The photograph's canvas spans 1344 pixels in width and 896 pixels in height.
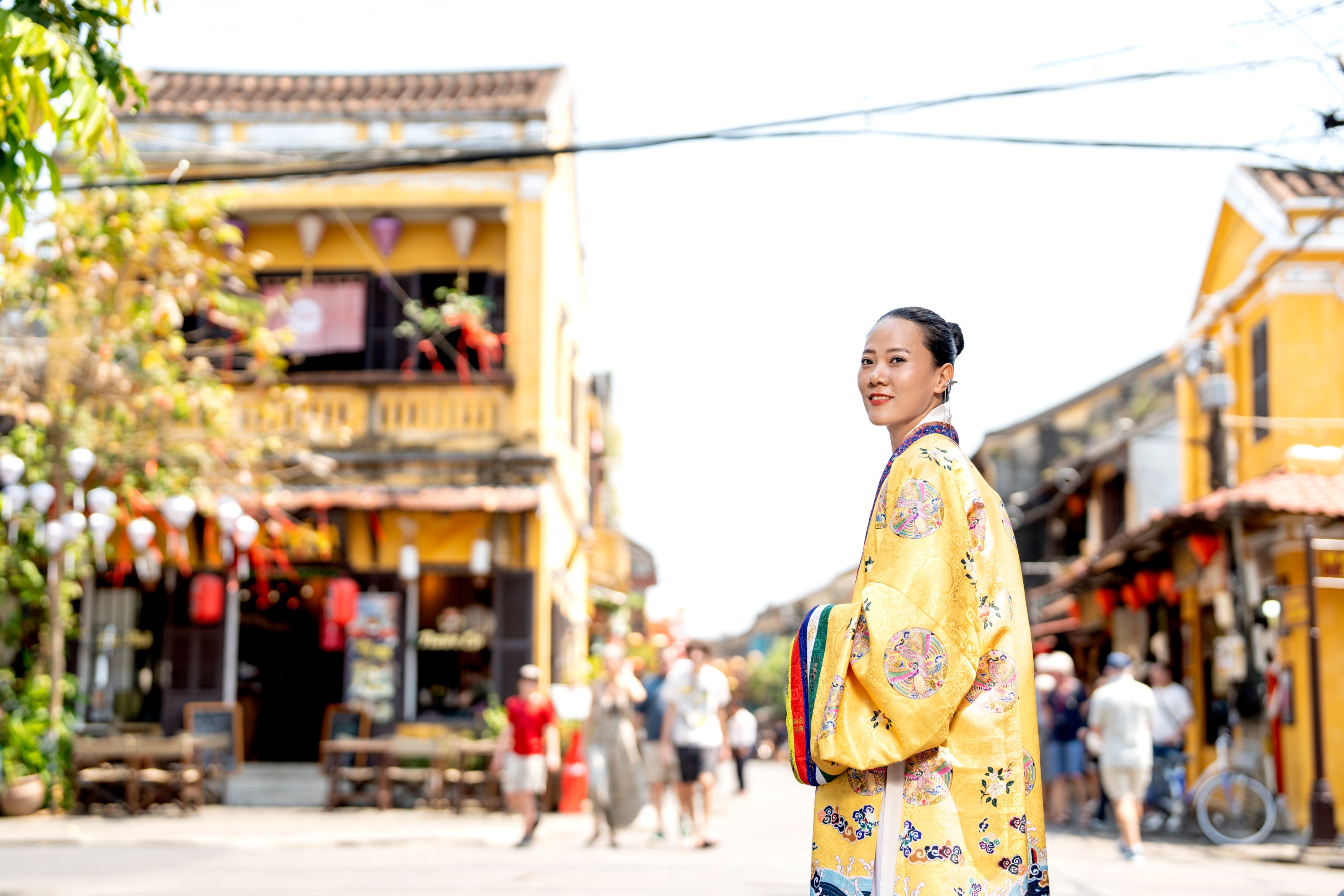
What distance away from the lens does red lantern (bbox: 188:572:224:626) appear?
59.0 ft

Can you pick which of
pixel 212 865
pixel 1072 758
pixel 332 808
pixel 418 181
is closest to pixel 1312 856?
pixel 1072 758

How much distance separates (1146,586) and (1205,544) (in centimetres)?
443

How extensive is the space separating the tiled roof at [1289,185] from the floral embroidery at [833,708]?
15.9 meters

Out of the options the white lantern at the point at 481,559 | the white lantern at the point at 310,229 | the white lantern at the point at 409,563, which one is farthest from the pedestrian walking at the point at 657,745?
the white lantern at the point at 310,229

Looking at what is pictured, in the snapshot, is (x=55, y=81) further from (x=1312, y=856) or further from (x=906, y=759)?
(x=1312, y=856)

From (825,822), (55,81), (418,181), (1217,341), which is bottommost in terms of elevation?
(825,822)

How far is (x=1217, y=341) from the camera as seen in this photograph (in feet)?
69.9

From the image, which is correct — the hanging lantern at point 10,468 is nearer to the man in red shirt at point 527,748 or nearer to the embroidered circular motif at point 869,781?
the man in red shirt at point 527,748

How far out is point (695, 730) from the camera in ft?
42.1

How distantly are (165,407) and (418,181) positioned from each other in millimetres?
4693

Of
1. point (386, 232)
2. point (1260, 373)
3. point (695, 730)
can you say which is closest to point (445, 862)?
point (695, 730)

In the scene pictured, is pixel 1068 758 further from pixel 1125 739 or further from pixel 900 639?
pixel 900 639

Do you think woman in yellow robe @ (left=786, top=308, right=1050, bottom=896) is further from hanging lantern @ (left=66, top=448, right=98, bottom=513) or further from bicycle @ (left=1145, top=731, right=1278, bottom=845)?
hanging lantern @ (left=66, top=448, right=98, bottom=513)

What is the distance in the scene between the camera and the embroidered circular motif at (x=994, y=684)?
339 centimetres
